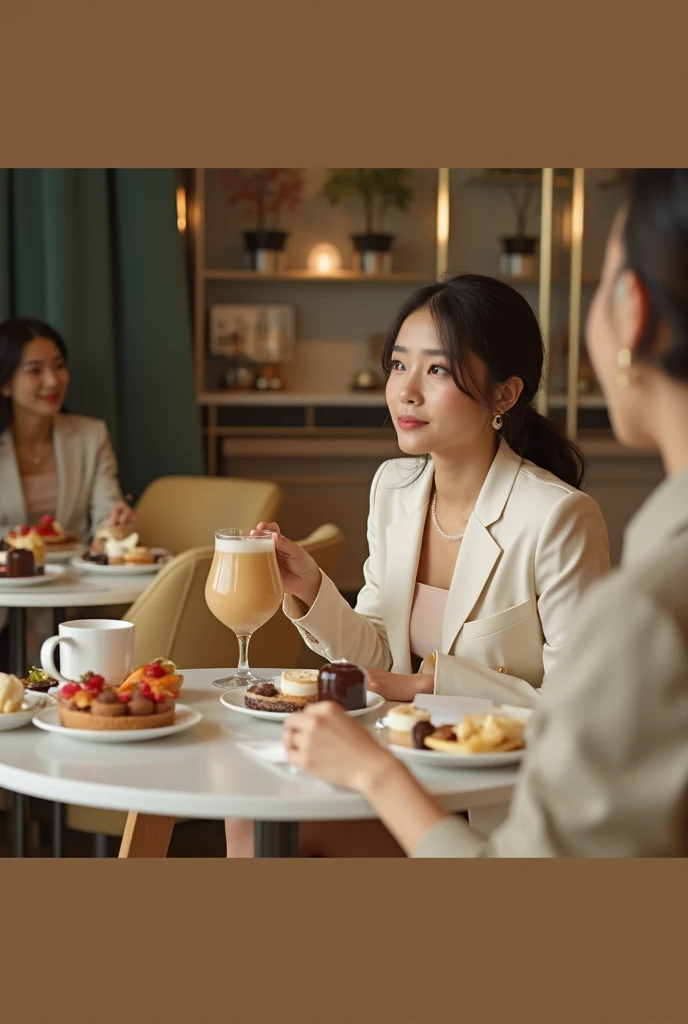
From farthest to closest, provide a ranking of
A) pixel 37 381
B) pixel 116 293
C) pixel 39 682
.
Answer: pixel 116 293 → pixel 37 381 → pixel 39 682

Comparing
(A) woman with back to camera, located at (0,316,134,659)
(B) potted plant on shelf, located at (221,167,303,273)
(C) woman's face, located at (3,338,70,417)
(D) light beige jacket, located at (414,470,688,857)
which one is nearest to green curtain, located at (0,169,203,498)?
(A) woman with back to camera, located at (0,316,134,659)

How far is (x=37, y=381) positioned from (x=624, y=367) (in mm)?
3315

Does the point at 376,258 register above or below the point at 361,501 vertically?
above

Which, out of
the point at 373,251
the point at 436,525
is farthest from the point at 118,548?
the point at 373,251

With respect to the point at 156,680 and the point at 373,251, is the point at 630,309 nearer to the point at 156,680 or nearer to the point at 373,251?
the point at 156,680

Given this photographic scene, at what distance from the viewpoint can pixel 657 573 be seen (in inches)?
44.4

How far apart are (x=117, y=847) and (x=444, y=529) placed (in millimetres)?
1338

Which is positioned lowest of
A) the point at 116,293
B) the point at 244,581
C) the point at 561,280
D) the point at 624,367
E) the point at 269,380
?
the point at 244,581

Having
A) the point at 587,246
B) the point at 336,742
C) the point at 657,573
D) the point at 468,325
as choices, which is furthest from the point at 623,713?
the point at 587,246

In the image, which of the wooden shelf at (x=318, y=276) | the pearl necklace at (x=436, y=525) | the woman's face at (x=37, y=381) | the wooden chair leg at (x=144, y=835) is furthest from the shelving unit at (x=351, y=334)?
the wooden chair leg at (x=144, y=835)

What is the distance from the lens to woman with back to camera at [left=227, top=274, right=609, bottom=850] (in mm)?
2105

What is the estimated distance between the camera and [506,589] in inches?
84.0

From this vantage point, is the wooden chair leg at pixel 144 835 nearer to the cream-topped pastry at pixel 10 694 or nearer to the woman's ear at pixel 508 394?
the cream-topped pastry at pixel 10 694

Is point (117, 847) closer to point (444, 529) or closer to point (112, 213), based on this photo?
point (444, 529)
